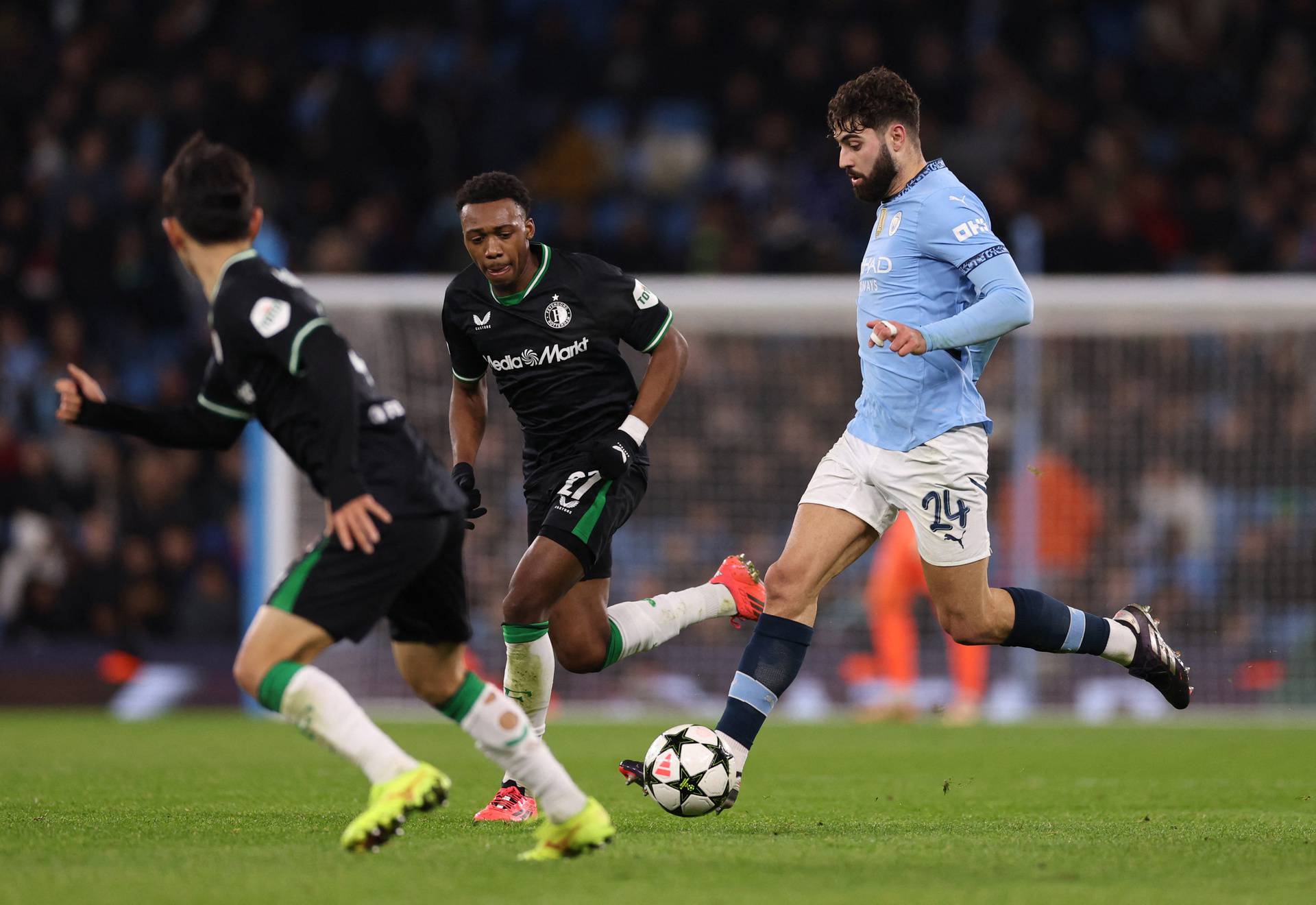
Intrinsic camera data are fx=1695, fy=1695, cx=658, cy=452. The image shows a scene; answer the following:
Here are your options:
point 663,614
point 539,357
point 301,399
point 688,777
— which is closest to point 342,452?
point 301,399

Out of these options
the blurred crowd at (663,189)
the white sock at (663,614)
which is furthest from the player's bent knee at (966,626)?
the blurred crowd at (663,189)

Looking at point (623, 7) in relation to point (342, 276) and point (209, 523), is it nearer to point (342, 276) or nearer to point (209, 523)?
point (342, 276)

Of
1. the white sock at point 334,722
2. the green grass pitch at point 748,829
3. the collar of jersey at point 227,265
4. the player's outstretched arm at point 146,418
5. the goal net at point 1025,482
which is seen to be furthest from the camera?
the goal net at point 1025,482

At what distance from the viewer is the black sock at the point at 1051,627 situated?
5914 mm

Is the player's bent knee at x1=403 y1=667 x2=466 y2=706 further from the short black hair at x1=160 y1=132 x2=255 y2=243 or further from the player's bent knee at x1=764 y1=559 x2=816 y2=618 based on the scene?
the player's bent knee at x1=764 y1=559 x2=816 y2=618

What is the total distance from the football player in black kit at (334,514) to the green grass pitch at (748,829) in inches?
11.4

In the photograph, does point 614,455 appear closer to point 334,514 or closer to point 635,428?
point 635,428

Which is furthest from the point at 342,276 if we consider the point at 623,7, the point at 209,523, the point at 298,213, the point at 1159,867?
the point at 1159,867

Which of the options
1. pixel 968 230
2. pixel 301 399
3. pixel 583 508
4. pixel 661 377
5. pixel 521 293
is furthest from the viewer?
pixel 661 377

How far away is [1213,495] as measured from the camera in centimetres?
1262

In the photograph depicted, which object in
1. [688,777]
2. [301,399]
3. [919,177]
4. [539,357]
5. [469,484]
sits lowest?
[688,777]

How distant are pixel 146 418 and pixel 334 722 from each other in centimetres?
105

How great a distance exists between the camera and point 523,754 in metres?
4.50

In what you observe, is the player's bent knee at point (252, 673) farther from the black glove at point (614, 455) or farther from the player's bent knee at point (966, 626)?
the player's bent knee at point (966, 626)
